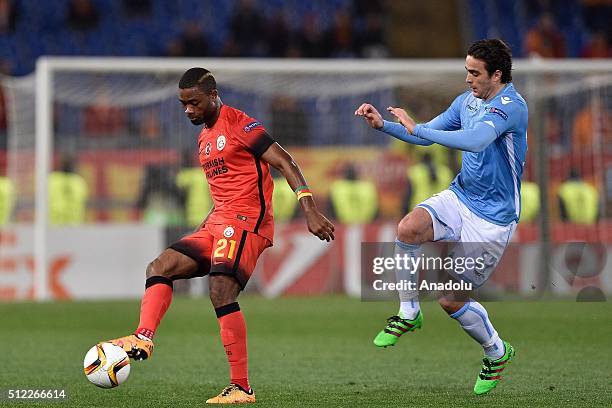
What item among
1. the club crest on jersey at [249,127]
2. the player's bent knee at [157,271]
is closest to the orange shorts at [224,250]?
the player's bent knee at [157,271]

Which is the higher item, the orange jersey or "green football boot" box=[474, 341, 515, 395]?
the orange jersey

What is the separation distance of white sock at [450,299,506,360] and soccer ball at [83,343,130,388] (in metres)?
2.10

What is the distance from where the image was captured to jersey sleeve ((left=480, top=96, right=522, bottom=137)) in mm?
6922

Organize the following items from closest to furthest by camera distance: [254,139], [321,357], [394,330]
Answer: [254,139] < [394,330] < [321,357]

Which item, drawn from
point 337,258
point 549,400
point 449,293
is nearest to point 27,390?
point 449,293

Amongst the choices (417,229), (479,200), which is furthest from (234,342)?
(479,200)

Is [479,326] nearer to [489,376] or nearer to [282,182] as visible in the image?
[489,376]

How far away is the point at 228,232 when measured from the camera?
6.96 metres

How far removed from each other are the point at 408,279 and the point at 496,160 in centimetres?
90

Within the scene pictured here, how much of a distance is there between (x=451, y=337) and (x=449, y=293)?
3.86 metres

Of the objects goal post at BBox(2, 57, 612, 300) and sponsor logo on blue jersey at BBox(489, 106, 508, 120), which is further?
goal post at BBox(2, 57, 612, 300)

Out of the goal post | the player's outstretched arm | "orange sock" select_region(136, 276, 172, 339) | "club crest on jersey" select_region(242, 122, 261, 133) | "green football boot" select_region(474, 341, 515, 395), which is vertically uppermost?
the goal post
